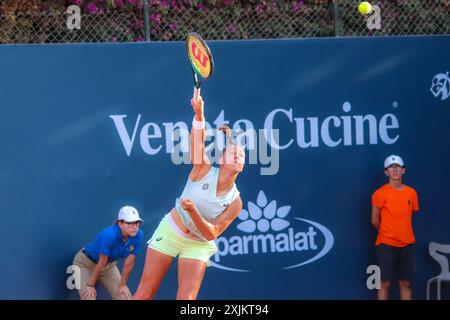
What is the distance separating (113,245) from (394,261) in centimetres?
272

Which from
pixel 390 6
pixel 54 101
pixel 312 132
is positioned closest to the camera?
pixel 54 101

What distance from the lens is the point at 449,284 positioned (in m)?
11.6

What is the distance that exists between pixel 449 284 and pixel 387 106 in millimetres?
1887

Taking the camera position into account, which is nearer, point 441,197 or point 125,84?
point 125,84

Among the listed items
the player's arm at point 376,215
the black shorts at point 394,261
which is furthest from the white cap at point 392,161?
the black shorts at point 394,261

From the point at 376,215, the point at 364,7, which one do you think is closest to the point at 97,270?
the point at 376,215

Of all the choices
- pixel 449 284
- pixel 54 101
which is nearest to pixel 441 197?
pixel 449 284

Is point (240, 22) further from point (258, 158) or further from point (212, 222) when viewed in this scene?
point (212, 222)

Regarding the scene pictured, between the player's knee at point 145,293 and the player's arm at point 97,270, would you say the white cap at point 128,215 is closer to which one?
the player's arm at point 97,270

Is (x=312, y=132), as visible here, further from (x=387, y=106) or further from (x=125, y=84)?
(x=125, y=84)

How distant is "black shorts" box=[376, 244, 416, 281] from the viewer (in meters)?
11.1

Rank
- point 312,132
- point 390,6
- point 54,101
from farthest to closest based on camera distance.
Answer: point 390,6, point 312,132, point 54,101

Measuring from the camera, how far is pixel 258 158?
1110 cm

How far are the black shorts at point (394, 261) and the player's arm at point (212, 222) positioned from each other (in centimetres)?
257
